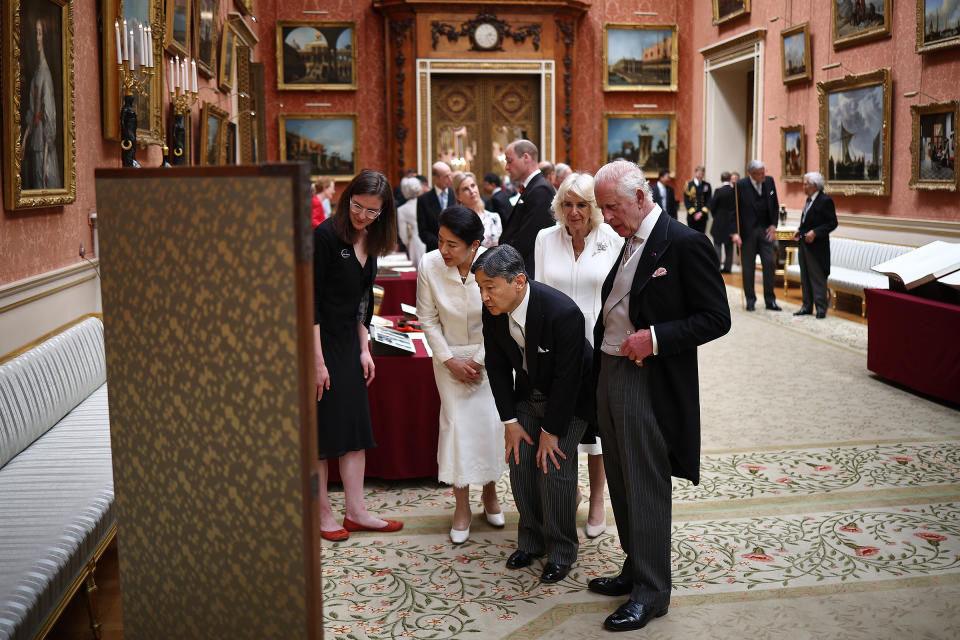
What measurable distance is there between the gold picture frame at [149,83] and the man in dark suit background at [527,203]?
10.0 ft

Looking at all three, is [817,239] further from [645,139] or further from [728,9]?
[645,139]

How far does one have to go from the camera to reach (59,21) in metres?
5.37

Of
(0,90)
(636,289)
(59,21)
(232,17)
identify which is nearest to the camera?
(636,289)

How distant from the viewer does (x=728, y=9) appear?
18.0 metres

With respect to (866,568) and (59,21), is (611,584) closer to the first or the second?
(866,568)

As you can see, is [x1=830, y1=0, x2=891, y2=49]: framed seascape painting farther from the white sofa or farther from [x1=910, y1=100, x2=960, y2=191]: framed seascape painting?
the white sofa

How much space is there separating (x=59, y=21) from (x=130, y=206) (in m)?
3.83

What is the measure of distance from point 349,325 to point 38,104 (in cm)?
238

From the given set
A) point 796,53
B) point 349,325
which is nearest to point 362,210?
point 349,325

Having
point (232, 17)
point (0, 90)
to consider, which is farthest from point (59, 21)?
point (232, 17)

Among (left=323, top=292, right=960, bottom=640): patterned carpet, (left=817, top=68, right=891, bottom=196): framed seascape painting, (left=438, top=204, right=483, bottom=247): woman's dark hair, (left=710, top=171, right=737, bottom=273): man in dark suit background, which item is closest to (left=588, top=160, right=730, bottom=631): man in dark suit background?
(left=323, top=292, right=960, bottom=640): patterned carpet

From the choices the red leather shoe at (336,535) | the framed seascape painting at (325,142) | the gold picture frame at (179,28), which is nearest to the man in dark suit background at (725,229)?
the framed seascape painting at (325,142)

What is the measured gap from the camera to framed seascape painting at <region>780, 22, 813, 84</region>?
1473 cm

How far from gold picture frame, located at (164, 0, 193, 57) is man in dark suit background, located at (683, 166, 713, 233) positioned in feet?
37.8
